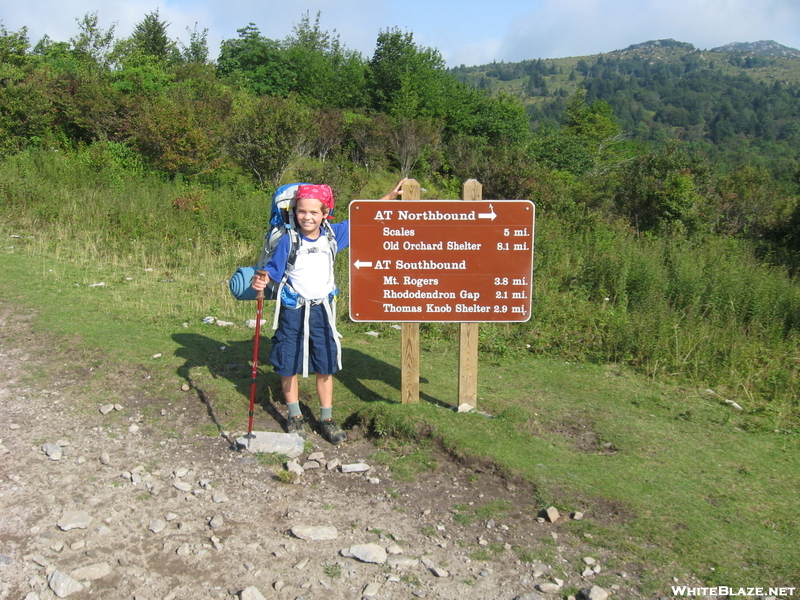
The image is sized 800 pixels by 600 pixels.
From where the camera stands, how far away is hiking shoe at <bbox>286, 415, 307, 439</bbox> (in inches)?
201

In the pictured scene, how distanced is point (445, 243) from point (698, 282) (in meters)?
5.25

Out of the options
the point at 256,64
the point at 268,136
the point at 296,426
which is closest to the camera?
the point at 296,426

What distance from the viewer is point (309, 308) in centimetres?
498

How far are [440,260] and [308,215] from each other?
1.07 metres

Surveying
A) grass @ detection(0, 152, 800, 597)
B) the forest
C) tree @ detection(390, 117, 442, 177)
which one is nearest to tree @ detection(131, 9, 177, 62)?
the forest

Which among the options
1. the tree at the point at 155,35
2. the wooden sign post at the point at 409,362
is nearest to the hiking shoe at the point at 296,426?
the wooden sign post at the point at 409,362

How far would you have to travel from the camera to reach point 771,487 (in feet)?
14.5

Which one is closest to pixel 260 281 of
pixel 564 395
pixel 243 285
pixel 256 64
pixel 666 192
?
pixel 243 285

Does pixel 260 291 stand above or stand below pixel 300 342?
above

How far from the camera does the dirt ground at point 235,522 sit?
3.41m

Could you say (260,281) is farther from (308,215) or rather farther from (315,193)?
(315,193)

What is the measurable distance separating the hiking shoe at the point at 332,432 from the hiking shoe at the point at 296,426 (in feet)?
0.49

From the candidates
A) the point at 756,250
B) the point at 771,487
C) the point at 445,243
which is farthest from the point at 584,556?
the point at 756,250

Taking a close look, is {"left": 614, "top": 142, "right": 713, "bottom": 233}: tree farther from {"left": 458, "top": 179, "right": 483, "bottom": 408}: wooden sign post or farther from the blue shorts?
the blue shorts
